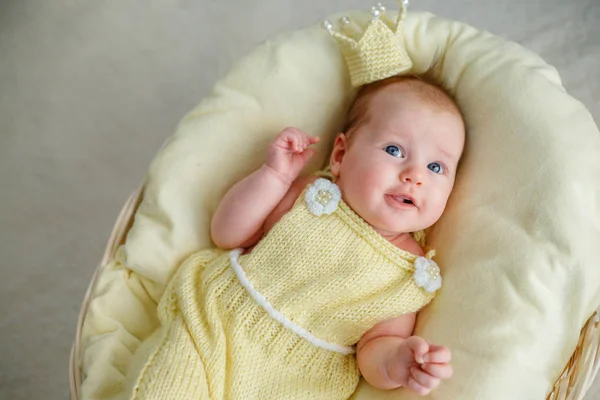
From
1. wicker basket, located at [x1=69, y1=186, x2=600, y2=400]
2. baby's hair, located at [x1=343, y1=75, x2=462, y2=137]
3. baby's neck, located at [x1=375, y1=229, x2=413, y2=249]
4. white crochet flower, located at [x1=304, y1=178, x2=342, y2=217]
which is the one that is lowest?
wicker basket, located at [x1=69, y1=186, x2=600, y2=400]

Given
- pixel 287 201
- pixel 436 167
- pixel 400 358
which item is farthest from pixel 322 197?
pixel 400 358

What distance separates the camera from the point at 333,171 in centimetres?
115

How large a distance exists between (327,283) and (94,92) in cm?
105

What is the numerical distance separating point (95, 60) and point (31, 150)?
31cm

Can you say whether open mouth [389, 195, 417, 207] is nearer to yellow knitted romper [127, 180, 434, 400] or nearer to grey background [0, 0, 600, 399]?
yellow knitted romper [127, 180, 434, 400]

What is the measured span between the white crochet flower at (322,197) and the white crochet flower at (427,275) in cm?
17

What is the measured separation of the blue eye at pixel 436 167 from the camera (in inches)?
43.1

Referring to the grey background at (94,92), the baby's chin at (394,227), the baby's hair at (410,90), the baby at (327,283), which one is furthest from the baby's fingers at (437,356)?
the grey background at (94,92)

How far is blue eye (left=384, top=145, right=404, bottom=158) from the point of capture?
1.07 metres

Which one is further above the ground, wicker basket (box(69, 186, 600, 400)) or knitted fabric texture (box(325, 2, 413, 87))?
knitted fabric texture (box(325, 2, 413, 87))

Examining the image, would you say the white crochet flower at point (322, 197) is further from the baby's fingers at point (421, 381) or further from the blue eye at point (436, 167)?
the baby's fingers at point (421, 381)

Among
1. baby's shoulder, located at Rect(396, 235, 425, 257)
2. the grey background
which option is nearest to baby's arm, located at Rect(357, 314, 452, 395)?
baby's shoulder, located at Rect(396, 235, 425, 257)

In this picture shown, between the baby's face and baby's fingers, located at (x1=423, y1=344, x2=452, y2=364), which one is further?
the baby's face

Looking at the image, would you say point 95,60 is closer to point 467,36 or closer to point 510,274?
point 467,36
